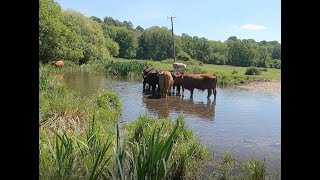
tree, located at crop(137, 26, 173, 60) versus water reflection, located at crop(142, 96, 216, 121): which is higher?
tree, located at crop(137, 26, 173, 60)

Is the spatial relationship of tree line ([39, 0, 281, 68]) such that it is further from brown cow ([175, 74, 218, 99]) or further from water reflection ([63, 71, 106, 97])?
brown cow ([175, 74, 218, 99])

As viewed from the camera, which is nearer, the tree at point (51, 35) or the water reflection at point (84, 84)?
the water reflection at point (84, 84)

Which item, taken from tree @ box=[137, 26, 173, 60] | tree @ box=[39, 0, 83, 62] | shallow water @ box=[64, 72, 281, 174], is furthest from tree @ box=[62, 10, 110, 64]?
shallow water @ box=[64, 72, 281, 174]

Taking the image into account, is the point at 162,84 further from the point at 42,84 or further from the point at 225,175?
the point at 225,175

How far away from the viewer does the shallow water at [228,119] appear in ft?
20.7

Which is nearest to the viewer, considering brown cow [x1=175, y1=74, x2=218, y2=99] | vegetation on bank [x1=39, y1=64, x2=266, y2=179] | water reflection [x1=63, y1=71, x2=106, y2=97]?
vegetation on bank [x1=39, y1=64, x2=266, y2=179]

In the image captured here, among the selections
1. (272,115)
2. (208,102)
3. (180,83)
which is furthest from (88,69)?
(272,115)

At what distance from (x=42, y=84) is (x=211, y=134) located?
12.9 ft

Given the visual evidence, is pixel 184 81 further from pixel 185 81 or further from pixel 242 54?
pixel 242 54

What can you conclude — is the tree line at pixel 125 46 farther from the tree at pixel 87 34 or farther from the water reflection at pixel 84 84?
the water reflection at pixel 84 84

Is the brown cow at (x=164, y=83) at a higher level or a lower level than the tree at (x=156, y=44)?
lower

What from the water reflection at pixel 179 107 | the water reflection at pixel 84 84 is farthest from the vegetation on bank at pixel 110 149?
the water reflection at pixel 84 84

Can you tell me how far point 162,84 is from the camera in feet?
43.5

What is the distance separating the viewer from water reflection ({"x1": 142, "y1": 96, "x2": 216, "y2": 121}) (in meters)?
9.80
